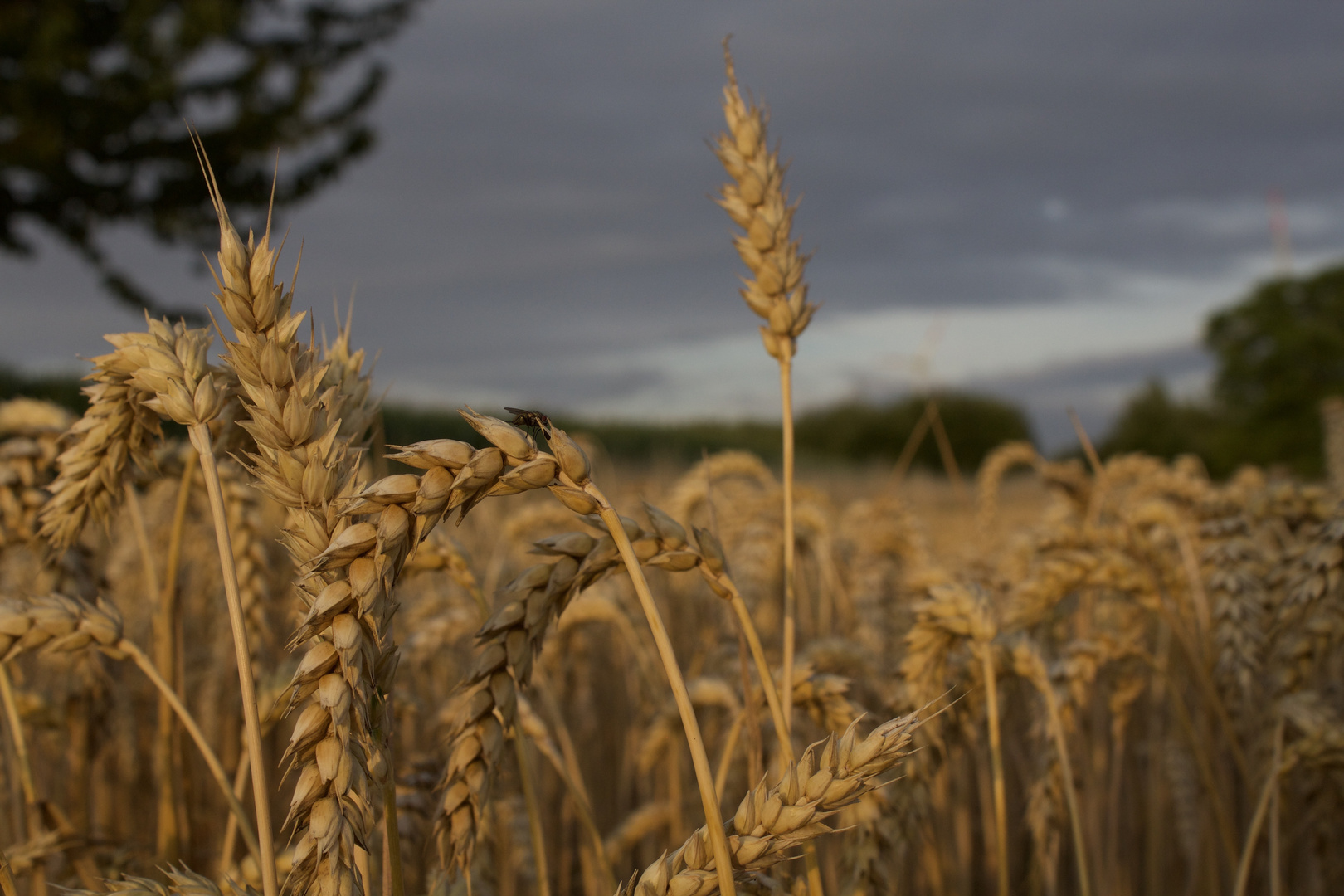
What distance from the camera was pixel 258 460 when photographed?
0.64 meters

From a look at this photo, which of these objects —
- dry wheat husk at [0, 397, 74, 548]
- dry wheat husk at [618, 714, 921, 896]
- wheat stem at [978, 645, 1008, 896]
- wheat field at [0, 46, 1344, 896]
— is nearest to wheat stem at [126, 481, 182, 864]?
wheat field at [0, 46, 1344, 896]

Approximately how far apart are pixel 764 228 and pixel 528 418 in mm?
346

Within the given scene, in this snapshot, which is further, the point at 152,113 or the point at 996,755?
the point at 152,113

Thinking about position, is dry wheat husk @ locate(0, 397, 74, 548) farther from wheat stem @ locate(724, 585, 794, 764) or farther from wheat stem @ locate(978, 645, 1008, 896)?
wheat stem @ locate(978, 645, 1008, 896)

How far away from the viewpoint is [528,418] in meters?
0.85

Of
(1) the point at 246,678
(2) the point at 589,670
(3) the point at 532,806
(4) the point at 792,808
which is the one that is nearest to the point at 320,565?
(1) the point at 246,678

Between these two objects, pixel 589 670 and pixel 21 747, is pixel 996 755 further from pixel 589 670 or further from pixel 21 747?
pixel 589 670

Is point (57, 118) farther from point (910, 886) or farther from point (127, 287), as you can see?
point (910, 886)

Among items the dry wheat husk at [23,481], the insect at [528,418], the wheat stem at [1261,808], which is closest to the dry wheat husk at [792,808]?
the insect at [528,418]

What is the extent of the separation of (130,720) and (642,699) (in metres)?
1.19

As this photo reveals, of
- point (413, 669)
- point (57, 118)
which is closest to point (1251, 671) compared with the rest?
point (413, 669)

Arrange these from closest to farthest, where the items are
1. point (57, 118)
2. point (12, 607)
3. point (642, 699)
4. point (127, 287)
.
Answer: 1. point (12, 607)
2. point (642, 699)
3. point (57, 118)
4. point (127, 287)

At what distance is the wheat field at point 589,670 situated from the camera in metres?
0.65

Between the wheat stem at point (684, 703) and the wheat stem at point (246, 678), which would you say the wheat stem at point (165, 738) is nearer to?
the wheat stem at point (246, 678)
